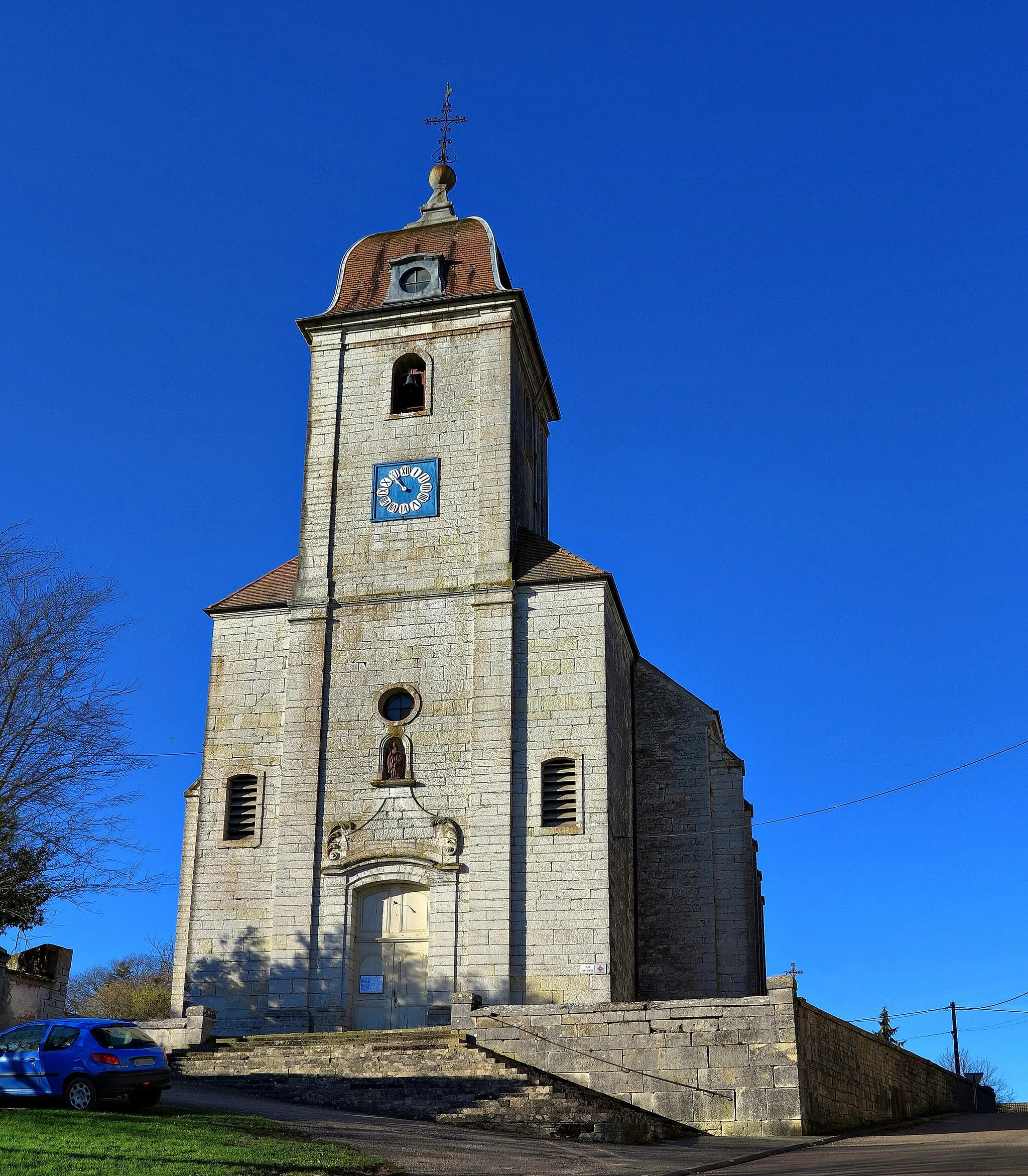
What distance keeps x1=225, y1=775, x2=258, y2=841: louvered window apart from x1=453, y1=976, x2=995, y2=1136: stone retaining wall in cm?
676

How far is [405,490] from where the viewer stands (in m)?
27.7

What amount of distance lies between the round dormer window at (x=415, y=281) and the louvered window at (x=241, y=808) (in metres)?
11.3

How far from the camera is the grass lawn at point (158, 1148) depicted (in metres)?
11.1

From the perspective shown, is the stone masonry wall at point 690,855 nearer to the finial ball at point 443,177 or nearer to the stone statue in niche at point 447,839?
the stone statue in niche at point 447,839

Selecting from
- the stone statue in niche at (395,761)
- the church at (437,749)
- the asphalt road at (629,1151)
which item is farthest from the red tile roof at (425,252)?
the asphalt road at (629,1151)

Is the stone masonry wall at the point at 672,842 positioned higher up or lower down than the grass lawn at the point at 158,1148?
higher up

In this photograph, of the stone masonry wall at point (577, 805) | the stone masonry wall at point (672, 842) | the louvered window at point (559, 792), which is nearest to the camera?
the stone masonry wall at point (577, 805)

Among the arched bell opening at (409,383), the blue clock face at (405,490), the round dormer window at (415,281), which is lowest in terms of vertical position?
the blue clock face at (405,490)

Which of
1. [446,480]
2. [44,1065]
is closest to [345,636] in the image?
[446,480]

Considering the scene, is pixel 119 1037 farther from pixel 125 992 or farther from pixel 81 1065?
pixel 125 992

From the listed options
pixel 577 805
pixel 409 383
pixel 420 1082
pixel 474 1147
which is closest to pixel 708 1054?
pixel 420 1082

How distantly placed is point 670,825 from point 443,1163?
51.5ft

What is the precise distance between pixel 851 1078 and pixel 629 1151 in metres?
6.68

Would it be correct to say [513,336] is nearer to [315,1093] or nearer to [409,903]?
[409,903]
